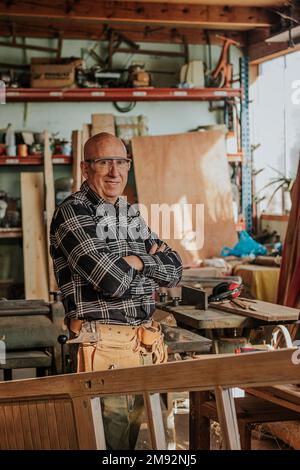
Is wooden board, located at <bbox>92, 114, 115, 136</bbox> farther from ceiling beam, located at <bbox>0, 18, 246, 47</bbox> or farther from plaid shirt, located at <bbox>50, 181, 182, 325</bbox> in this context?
plaid shirt, located at <bbox>50, 181, 182, 325</bbox>

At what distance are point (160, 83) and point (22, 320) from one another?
5.22 m

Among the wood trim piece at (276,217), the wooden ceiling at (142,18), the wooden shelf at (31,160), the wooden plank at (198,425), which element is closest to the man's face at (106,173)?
the wooden plank at (198,425)

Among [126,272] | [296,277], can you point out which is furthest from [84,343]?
[296,277]

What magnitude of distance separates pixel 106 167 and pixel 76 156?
16.2 feet

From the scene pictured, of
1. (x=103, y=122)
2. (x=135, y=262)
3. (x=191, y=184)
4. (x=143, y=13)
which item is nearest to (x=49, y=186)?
(x=103, y=122)

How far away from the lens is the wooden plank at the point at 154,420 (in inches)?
74.6

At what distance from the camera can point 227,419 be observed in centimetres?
177

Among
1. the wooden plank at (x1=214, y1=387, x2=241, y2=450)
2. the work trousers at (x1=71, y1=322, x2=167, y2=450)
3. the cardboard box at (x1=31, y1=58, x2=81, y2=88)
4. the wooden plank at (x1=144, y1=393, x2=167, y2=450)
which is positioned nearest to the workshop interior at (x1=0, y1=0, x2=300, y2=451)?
the cardboard box at (x1=31, y1=58, x2=81, y2=88)

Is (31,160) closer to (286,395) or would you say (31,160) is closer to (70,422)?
(286,395)

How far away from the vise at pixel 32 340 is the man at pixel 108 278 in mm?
1143

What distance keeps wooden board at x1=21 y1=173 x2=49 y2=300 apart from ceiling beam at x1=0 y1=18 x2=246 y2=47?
68.7 inches

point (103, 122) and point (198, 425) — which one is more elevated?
point (103, 122)
